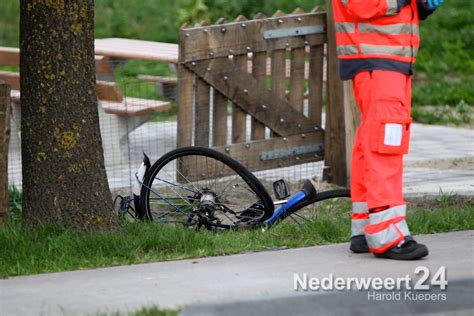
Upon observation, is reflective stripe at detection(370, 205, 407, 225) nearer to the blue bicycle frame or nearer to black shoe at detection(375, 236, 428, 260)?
black shoe at detection(375, 236, 428, 260)

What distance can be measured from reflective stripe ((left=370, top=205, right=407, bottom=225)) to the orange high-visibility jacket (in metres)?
0.70

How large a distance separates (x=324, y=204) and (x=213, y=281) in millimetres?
2509

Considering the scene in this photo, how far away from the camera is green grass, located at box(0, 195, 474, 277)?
6008mm

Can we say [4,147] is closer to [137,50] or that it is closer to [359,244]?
[359,244]

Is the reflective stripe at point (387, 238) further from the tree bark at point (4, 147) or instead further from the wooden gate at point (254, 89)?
the wooden gate at point (254, 89)

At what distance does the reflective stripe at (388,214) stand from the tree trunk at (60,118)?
1.55 metres

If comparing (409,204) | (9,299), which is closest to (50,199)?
(9,299)

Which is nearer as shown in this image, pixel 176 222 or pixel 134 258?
pixel 134 258

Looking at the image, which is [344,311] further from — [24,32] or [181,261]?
[24,32]

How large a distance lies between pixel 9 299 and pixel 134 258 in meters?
0.92

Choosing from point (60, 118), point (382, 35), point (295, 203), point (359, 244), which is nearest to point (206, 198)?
point (295, 203)

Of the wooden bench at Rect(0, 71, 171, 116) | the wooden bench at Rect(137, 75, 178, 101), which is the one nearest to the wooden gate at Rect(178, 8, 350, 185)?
the wooden bench at Rect(0, 71, 171, 116)

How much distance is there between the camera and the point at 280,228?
6723 millimetres

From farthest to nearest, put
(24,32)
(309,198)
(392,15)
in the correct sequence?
(309,198) < (24,32) < (392,15)
